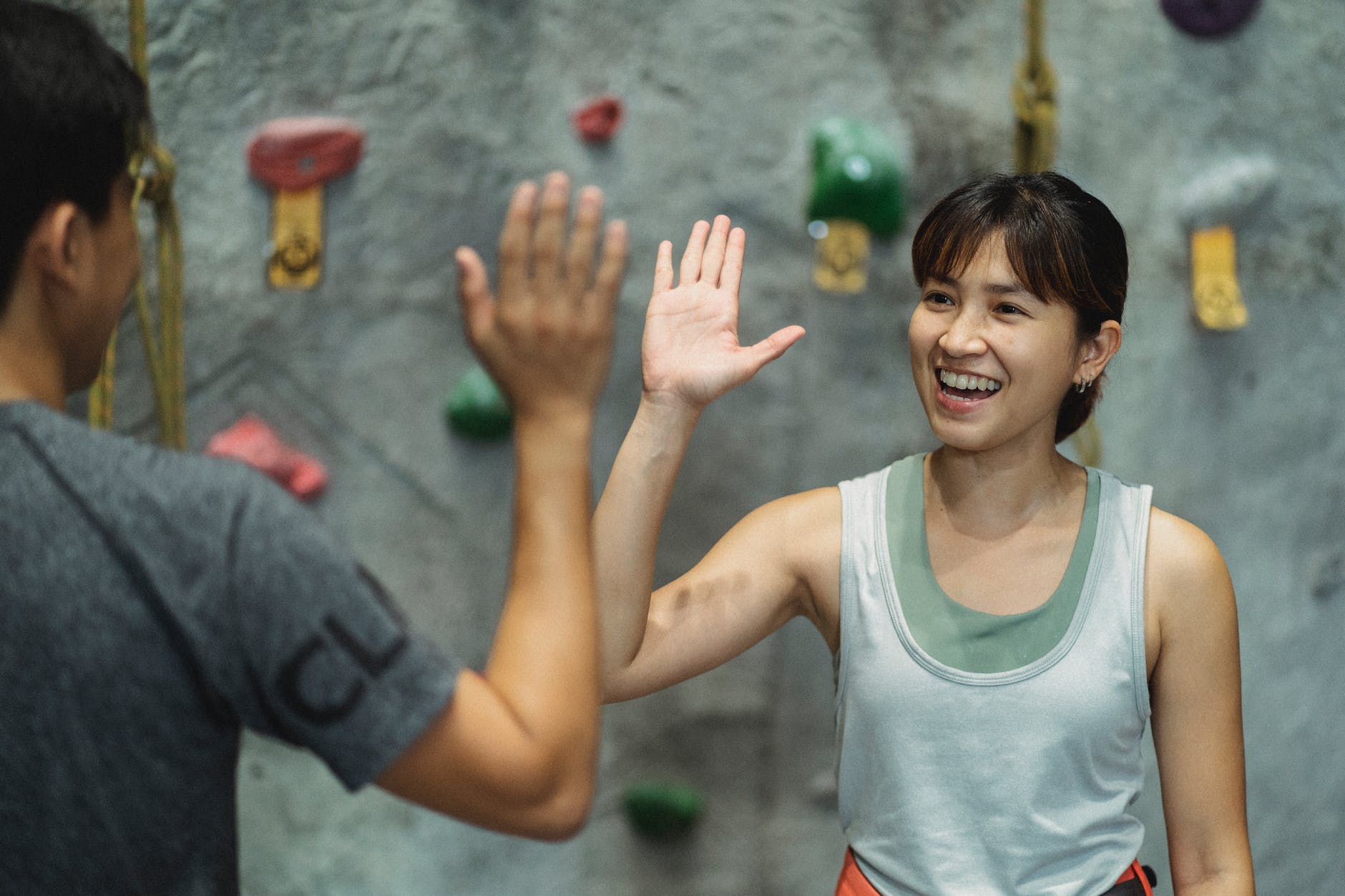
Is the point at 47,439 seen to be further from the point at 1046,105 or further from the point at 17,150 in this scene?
the point at 1046,105

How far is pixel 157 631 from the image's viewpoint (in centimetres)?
76

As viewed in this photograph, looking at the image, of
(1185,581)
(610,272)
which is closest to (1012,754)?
(1185,581)

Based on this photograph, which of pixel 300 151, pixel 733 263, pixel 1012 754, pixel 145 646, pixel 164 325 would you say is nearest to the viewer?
pixel 145 646

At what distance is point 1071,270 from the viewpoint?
125cm

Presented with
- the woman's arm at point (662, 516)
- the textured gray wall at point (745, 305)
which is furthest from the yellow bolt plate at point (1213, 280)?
the woman's arm at point (662, 516)

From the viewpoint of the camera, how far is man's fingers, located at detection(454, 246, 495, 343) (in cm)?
82

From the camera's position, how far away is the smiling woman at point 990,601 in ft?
3.98

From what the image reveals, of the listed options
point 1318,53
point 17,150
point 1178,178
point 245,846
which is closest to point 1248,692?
point 1178,178

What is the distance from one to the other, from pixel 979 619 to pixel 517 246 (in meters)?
0.67

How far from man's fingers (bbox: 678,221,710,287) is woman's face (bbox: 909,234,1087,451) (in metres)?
0.25

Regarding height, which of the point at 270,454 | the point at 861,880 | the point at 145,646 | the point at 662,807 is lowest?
the point at 662,807

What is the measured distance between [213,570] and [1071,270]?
35.4 inches

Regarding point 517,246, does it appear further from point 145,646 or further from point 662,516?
point 662,516

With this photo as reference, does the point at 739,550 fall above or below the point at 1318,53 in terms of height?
below
